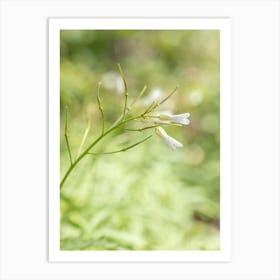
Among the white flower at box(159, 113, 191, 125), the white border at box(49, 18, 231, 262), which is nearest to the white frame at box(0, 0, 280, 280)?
the white border at box(49, 18, 231, 262)

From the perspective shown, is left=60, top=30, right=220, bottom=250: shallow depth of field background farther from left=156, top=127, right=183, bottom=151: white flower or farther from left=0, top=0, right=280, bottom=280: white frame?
left=156, top=127, right=183, bottom=151: white flower
